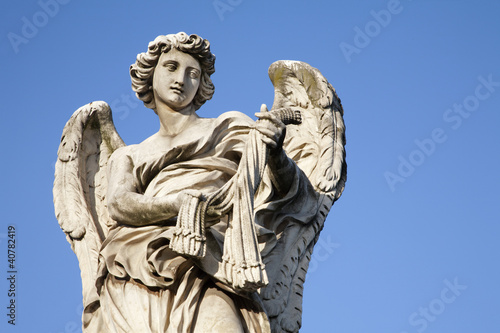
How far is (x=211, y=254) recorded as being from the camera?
11.0 metres

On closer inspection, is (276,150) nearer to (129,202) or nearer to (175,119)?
Result: (175,119)

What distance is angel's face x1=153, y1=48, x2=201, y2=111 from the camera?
11.8m

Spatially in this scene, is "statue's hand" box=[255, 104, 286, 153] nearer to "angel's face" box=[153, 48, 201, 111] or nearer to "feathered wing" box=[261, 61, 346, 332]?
"angel's face" box=[153, 48, 201, 111]

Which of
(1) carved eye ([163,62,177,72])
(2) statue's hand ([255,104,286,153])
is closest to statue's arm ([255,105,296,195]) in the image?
(2) statue's hand ([255,104,286,153])

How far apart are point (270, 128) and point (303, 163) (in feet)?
5.62

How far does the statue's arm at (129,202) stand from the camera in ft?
36.4

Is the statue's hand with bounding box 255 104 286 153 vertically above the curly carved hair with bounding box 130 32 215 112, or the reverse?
the curly carved hair with bounding box 130 32 215 112

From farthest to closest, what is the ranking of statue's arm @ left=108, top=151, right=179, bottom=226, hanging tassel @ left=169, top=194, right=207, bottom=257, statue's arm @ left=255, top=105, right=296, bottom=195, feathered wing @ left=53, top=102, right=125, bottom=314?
1. feathered wing @ left=53, top=102, right=125, bottom=314
2. statue's arm @ left=108, top=151, right=179, bottom=226
3. statue's arm @ left=255, top=105, right=296, bottom=195
4. hanging tassel @ left=169, top=194, right=207, bottom=257

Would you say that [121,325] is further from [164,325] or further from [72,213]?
[72,213]

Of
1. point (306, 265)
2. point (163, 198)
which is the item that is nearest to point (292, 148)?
point (306, 265)

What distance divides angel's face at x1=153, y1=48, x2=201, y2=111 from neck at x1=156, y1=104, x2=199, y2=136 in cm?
9

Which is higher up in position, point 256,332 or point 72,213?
point 72,213

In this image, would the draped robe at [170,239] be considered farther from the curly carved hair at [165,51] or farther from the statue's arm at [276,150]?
the curly carved hair at [165,51]

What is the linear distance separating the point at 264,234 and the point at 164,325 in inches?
47.9
